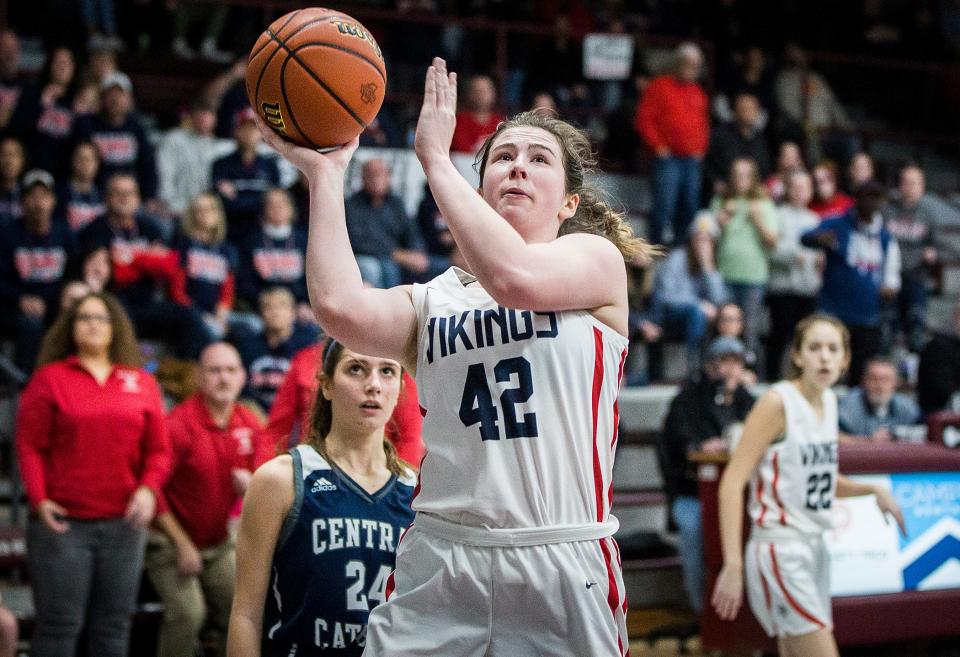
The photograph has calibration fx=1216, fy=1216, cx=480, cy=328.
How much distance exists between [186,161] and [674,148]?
165 inches

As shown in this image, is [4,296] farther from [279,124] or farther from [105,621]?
[279,124]

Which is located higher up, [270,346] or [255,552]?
[270,346]

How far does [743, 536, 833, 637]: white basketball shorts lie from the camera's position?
5098 mm

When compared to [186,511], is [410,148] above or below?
above

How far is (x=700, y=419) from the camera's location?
7.65m

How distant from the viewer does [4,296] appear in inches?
301

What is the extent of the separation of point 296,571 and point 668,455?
15.9 feet

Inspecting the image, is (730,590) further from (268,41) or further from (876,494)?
(268,41)

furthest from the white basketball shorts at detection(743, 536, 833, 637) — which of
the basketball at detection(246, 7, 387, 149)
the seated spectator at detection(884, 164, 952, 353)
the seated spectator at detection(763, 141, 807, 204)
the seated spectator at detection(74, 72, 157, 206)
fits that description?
the seated spectator at detection(763, 141, 807, 204)

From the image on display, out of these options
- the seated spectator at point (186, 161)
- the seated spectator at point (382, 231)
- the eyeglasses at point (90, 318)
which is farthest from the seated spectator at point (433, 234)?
the eyeglasses at point (90, 318)

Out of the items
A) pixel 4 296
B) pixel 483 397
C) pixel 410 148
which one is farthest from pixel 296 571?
pixel 410 148

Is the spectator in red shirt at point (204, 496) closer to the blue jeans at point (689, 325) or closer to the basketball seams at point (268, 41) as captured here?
the basketball seams at point (268, 41)

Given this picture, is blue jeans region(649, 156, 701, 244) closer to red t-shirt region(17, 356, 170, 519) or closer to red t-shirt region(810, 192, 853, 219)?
red t-shirt region(810, 192, 853, 219)

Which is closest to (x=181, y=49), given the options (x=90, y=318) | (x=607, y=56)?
(x=607, y=56)
